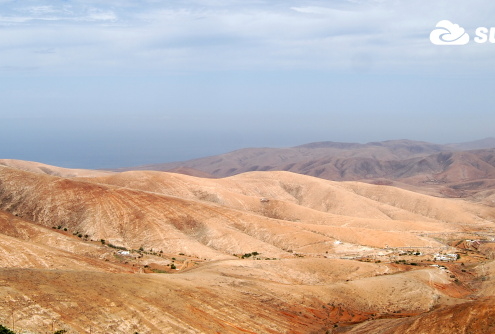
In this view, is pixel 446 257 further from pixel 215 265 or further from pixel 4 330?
pixel 4 330

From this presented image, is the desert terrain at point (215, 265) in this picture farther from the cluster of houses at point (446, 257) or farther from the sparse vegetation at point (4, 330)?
the sparse vegetation at point (4, 330)

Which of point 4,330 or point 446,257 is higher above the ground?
point 4,330

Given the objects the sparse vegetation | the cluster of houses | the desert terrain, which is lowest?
the cluster of houses

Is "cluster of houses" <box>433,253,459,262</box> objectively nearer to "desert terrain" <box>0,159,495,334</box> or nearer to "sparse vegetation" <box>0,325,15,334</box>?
"desert terrain" <box>0,159,495,334</box>

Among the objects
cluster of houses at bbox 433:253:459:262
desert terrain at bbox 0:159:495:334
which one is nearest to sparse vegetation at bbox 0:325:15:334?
desert terrain at bbox 0:159:495:334

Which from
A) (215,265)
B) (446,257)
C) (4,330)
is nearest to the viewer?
(4,330)

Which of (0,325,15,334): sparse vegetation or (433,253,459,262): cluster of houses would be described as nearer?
(0,325,15,334): sparse vegetation

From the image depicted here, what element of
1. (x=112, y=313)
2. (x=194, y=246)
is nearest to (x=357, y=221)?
(x=194, y=246)

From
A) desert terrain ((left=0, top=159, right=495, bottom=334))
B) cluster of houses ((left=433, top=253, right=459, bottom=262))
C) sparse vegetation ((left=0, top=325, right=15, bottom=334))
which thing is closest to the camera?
sparse vegetation ((left=0, top=325, right=15, bottom=334))

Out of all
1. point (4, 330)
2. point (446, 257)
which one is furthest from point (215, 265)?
point (446, 257)

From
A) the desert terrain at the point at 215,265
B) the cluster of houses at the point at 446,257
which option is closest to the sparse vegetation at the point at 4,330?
the desert terrain at the point at 215,265
